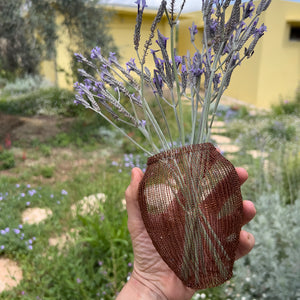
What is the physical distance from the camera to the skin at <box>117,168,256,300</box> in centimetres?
101

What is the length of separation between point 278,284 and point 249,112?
469cm

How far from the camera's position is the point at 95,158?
161 inches

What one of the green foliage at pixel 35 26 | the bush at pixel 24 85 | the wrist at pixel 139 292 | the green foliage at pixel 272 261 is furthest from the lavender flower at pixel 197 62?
the bush at pixel 24 85

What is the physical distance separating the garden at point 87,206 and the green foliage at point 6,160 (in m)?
0.01

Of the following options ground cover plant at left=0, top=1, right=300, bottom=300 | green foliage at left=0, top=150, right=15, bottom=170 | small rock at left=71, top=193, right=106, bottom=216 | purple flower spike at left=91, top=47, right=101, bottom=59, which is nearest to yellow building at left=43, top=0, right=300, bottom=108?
purple flower spike at left=91, top=47, right=101, bottom=59

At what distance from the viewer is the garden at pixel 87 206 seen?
1798mm

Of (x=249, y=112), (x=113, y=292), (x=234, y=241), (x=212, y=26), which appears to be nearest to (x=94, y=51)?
(x=212, y=26)

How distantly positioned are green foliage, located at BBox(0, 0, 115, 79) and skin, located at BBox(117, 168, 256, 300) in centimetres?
289

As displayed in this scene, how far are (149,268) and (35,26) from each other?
14.6 ft

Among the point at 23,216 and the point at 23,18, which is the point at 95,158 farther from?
the point at 23,18

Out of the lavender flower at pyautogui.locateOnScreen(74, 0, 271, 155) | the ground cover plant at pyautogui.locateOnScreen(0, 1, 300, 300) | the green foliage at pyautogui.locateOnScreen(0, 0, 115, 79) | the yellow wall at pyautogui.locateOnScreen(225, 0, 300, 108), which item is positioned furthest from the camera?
the green foliage at pyautogui.locateOnScreen(0, 0, 115, 79)

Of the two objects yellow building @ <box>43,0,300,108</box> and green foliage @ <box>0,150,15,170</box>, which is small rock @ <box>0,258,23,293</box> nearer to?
yellow building @ <box>43,0,300,108</box>

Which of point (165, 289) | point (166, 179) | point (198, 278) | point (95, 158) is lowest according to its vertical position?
point (95, 158)

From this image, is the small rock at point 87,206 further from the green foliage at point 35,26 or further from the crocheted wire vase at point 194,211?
the green foliage at point 35,26
